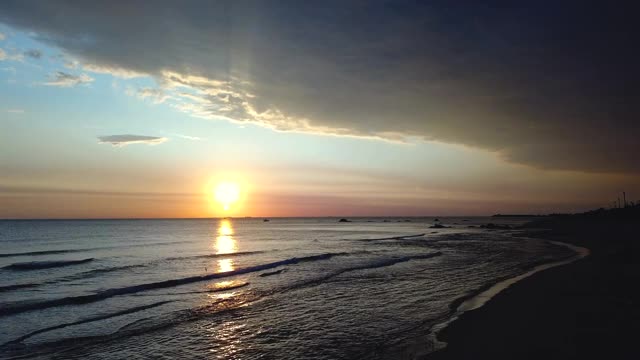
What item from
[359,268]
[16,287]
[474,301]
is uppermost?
[474,301]

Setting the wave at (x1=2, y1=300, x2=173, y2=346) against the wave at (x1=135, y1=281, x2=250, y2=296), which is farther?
the wave at (x1=135, y1=281, x2=250, y2=296)

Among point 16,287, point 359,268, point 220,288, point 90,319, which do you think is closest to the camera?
point 90,319

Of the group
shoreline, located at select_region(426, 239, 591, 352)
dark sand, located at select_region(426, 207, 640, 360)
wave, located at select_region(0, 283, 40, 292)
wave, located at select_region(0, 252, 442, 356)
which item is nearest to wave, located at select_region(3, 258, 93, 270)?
wave, located at select_region(0, 283, 40, 292)

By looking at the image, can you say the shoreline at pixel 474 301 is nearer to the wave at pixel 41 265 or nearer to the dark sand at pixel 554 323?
the dark sand at pixel 554 323

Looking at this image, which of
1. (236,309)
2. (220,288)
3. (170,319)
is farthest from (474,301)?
(220,288)

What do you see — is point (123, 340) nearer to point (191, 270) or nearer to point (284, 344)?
point (284, 344)

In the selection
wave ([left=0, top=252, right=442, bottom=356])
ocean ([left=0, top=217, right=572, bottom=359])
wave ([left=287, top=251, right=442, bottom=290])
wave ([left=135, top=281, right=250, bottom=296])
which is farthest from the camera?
wave ([left=287, top=251, right=442, bottom=290])

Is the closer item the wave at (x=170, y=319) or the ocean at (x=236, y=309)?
the ocean at (x=236, y=309)

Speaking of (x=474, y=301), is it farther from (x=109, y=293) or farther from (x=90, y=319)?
(x=109, y=293)

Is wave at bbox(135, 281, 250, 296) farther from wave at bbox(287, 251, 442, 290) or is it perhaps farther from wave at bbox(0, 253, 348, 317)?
wave at bbox(287, 251, 442, 290)

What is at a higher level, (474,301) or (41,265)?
(474,301)

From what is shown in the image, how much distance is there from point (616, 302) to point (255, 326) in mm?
12714

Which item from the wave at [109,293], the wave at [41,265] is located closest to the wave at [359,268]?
the wave at [109,293]

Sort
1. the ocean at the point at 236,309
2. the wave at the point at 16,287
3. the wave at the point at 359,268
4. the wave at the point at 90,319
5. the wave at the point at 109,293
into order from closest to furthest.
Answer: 1. the ocean at the point at 236,309
2. the wave at the point at 90,319
3. the wave at the point at 109,293
4. the wave at the point at 16,287
5. the wave at the point at 359,268
